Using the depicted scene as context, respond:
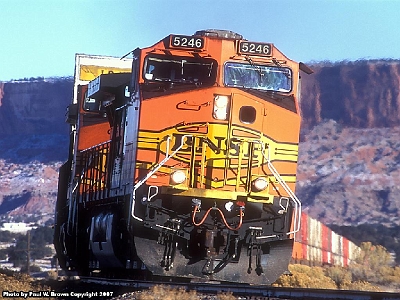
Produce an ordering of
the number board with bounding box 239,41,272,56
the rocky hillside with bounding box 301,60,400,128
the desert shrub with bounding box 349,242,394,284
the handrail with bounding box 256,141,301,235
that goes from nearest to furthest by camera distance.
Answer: the handrail with bounding box 256,141,301,235 → the number board with bounding box 239,41,272,56 → the desert shrub with bounding box 349,242,394,284 → the rocky hillside with bounding box 301,60,400,128

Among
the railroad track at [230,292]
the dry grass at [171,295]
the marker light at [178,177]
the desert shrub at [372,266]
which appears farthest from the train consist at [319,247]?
the dry grass at [171,295]

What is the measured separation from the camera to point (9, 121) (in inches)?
6841

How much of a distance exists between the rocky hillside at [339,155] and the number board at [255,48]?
90.1m

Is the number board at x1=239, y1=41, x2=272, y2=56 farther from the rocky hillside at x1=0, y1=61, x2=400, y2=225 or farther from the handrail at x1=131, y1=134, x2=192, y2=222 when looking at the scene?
the rocky hillside at x1=0, y1=61, x2=400, y2=225

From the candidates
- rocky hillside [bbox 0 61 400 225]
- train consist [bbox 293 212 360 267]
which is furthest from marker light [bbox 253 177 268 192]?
rocky hillside [bbox 0 61 400 225]

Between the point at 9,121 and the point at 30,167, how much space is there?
26.6 m

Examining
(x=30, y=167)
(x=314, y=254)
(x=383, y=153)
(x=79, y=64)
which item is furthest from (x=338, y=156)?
(x=79, y=64)

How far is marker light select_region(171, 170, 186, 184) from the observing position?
15797 millimetres

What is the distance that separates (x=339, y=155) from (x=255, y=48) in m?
118

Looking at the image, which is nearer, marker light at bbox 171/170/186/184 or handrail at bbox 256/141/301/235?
marker light at bbox 171/170/186/184

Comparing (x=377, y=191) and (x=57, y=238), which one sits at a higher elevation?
(x=377, y=191)

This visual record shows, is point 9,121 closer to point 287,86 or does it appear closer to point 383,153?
point 383,153

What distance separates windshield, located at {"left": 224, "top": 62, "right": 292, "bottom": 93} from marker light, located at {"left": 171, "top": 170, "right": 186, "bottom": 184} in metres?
1.88

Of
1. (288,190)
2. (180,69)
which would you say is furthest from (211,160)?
(180,69)
